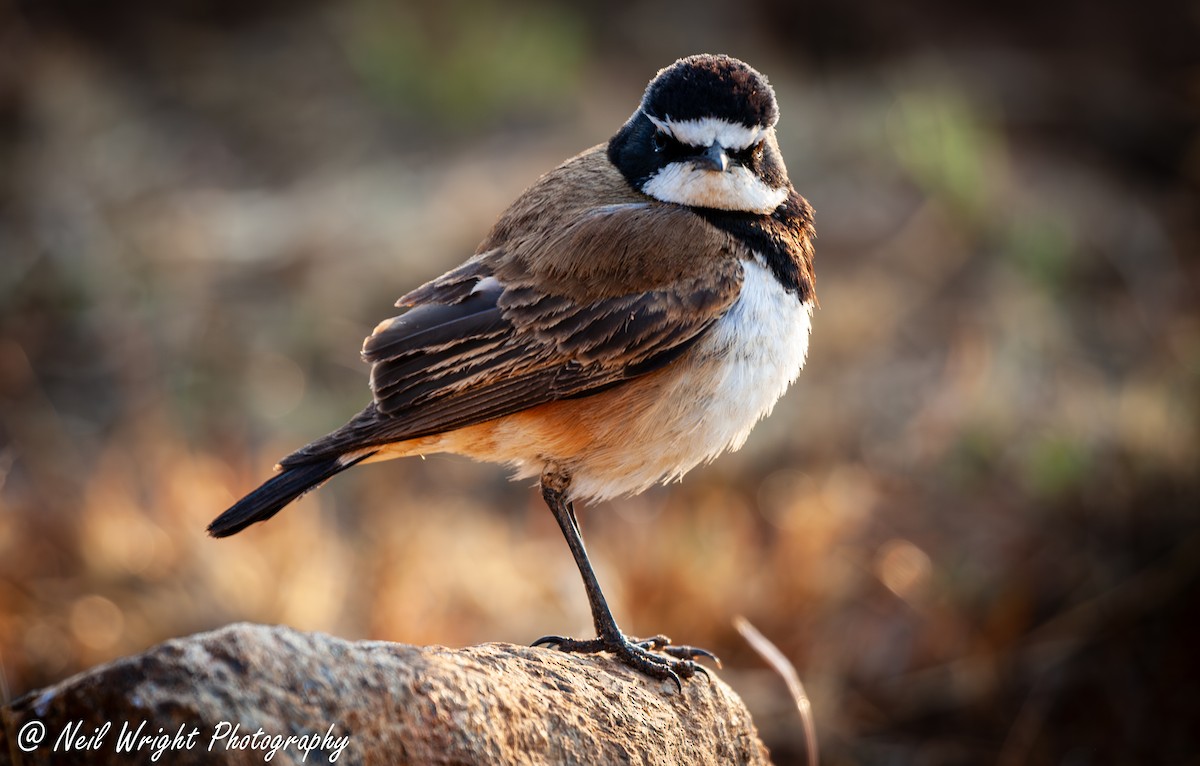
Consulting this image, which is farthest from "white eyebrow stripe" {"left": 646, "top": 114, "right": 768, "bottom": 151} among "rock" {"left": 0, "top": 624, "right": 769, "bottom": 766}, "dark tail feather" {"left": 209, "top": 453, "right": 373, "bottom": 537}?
"rock" {"left": 0, "top": 624, "right": 769, "bottom": 766}

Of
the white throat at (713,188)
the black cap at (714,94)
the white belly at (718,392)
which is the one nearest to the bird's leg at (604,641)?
the white belly at (718,392)

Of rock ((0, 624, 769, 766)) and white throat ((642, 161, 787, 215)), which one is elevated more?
white throat ((642, 161, 787, 215))

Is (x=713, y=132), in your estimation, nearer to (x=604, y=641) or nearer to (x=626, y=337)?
(x=626, y=337)

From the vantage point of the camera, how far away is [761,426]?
9492 mm

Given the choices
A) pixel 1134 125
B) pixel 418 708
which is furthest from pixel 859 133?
pixel 418 708

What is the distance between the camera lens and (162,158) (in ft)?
40.5

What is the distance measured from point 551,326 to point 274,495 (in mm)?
1165

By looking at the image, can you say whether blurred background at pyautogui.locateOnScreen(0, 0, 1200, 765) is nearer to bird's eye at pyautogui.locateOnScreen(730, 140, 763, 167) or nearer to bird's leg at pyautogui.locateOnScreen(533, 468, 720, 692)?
bird's leg at pyautogui.locateOnScreen(533, 468, 720, 692)

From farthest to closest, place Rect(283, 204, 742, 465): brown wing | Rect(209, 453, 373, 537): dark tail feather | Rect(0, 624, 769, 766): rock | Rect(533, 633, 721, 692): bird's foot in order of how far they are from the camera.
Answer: Rect(283, 204, 742, 465): brown wing, Rect(533, 633, 721, 692): bird's foot, Rect(209, 453, 373, 537): dark tail feather, Rect(0, 624, 769, 766): rock

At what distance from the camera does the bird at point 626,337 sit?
4.53 meters

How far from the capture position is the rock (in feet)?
9.30

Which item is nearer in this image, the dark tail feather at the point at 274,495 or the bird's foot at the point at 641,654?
the dark tail feather at the point at 274,495

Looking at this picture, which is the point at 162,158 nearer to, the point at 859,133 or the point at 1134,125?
the point at 859,133

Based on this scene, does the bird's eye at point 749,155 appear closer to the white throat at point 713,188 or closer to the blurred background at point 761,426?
the white throat at point 713,188
